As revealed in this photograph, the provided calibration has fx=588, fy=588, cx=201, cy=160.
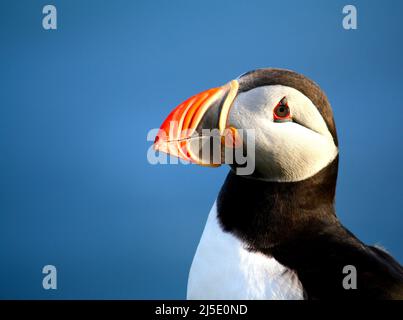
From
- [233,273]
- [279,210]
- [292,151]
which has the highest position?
[292,151]

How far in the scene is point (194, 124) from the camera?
4.54 ft

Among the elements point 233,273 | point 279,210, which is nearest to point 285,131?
point 279,210

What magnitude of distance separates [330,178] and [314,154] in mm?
101

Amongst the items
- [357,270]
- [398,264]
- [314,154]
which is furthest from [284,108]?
[398,264]

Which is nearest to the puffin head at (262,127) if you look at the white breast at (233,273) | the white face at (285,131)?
the white face at (285,131)

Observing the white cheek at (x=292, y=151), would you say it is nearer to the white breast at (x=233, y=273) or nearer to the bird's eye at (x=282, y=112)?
the bird's eye at (x=282, y=112)

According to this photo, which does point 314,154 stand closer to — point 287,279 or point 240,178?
point 240,178

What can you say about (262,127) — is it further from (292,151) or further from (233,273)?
(233,273)

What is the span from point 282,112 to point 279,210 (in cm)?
24

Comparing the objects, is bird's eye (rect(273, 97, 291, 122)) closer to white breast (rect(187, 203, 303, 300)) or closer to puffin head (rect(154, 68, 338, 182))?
puffin head (rect(154, 68, 338, 182))

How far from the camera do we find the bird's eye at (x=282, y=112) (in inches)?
53.7
